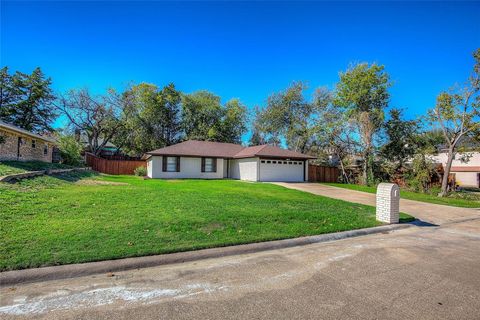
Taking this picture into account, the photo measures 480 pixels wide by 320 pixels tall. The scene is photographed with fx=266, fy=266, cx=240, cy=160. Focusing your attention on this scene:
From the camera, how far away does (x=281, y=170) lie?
2144 cm

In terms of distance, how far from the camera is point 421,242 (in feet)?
19.3

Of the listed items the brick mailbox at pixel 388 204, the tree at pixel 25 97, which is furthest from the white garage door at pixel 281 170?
the tree at pixel 25 97

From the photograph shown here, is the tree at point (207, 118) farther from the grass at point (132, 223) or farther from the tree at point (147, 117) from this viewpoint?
the grass at point (132, 223)

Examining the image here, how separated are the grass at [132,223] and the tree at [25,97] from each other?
89.9ft

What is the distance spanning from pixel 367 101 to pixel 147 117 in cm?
2438

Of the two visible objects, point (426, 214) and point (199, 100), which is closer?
point (426, 214)

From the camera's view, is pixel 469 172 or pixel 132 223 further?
pixel 469 172

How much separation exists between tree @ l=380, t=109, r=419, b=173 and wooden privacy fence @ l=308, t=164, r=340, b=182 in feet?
14.9

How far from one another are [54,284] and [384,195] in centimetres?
798

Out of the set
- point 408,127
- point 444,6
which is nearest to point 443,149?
point 408,127

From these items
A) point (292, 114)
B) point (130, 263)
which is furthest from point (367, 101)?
point (130, 263)

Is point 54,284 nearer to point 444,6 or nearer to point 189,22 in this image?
point 189,22

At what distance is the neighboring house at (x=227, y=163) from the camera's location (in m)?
20.9

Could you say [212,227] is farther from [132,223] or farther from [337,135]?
[337,135]
